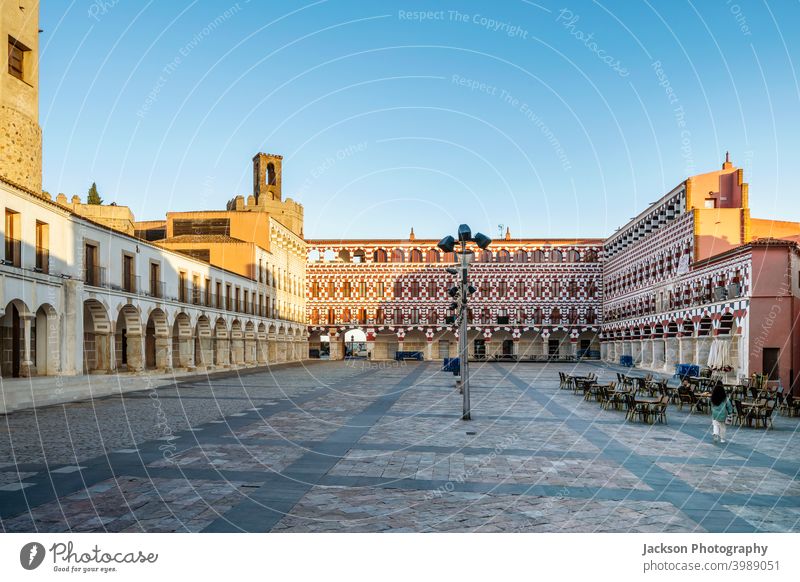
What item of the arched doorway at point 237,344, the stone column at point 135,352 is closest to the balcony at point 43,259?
the stone column at point 135,352

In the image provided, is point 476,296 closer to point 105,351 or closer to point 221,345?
Result: point 221,345

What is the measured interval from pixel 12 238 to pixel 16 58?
17.7 meters

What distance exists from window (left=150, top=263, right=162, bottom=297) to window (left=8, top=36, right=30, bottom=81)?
1326 cm

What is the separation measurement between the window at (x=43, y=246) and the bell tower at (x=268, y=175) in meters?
40.2

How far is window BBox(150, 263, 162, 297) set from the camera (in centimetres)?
3403

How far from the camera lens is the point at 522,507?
8.27 m

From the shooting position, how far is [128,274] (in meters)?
31.5

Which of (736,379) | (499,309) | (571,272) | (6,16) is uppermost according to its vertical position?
(6,16)

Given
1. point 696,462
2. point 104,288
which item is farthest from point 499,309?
point 696,462

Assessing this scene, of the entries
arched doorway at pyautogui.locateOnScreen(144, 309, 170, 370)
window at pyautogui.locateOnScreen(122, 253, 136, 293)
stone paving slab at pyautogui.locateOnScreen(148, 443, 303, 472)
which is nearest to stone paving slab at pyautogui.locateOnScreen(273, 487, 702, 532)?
stone paving slab at pyautogui.locateOnScreen(148, 443, 303, 472)

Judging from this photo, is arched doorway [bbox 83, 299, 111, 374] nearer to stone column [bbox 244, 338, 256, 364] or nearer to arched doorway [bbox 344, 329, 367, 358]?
stone column [bbox 244, 338, 256, 364]

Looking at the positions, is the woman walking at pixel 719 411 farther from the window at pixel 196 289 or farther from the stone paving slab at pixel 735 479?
the window at pixel 196 289
